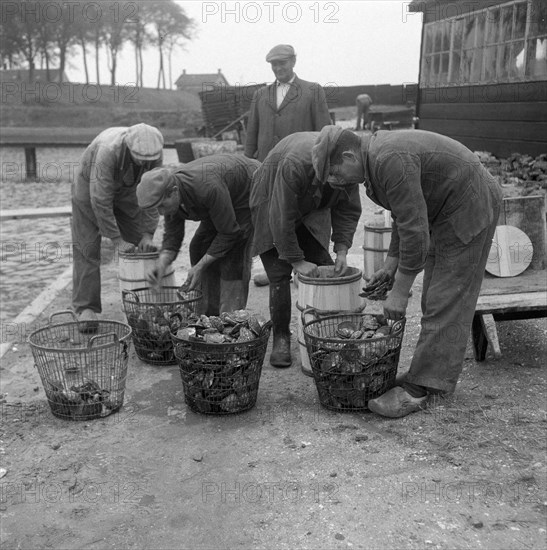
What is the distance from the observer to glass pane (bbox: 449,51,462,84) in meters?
14.2

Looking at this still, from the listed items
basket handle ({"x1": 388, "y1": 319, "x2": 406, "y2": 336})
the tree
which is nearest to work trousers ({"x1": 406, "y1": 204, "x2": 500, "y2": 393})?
basket handle ({"x1": 388, "y1": 319, "x2": 406, "y2": 336})

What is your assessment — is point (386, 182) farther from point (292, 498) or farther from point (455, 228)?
point (292, 498)

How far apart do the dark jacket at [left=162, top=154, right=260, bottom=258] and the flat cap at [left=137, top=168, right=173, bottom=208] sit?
175 mm

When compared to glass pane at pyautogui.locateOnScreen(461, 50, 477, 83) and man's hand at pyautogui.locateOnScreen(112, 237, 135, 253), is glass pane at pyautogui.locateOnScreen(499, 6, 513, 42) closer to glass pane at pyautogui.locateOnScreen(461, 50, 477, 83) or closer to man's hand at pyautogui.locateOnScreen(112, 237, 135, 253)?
glass pane at pyautogui.locateOnScreen(461, 50, 477, 83)

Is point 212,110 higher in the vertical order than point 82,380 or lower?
higher

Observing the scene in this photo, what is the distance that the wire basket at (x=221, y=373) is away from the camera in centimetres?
426

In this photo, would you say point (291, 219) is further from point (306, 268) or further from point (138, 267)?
point (138, 267)

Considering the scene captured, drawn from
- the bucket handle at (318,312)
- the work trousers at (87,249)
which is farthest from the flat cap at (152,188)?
the work trousers at (87,249)

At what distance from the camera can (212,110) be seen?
25031 mm

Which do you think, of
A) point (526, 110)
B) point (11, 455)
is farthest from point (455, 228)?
point (526, 110)

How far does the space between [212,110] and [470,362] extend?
21.2 m

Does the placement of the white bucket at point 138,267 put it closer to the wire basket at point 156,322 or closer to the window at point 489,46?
the wire basket at point 156,322

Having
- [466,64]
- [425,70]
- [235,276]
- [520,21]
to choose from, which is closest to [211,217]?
[235,276]

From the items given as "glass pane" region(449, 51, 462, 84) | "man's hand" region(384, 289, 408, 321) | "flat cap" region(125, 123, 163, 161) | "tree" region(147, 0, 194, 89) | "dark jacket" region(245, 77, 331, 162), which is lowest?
"man's hand" region(384, 289, 408, 321)
